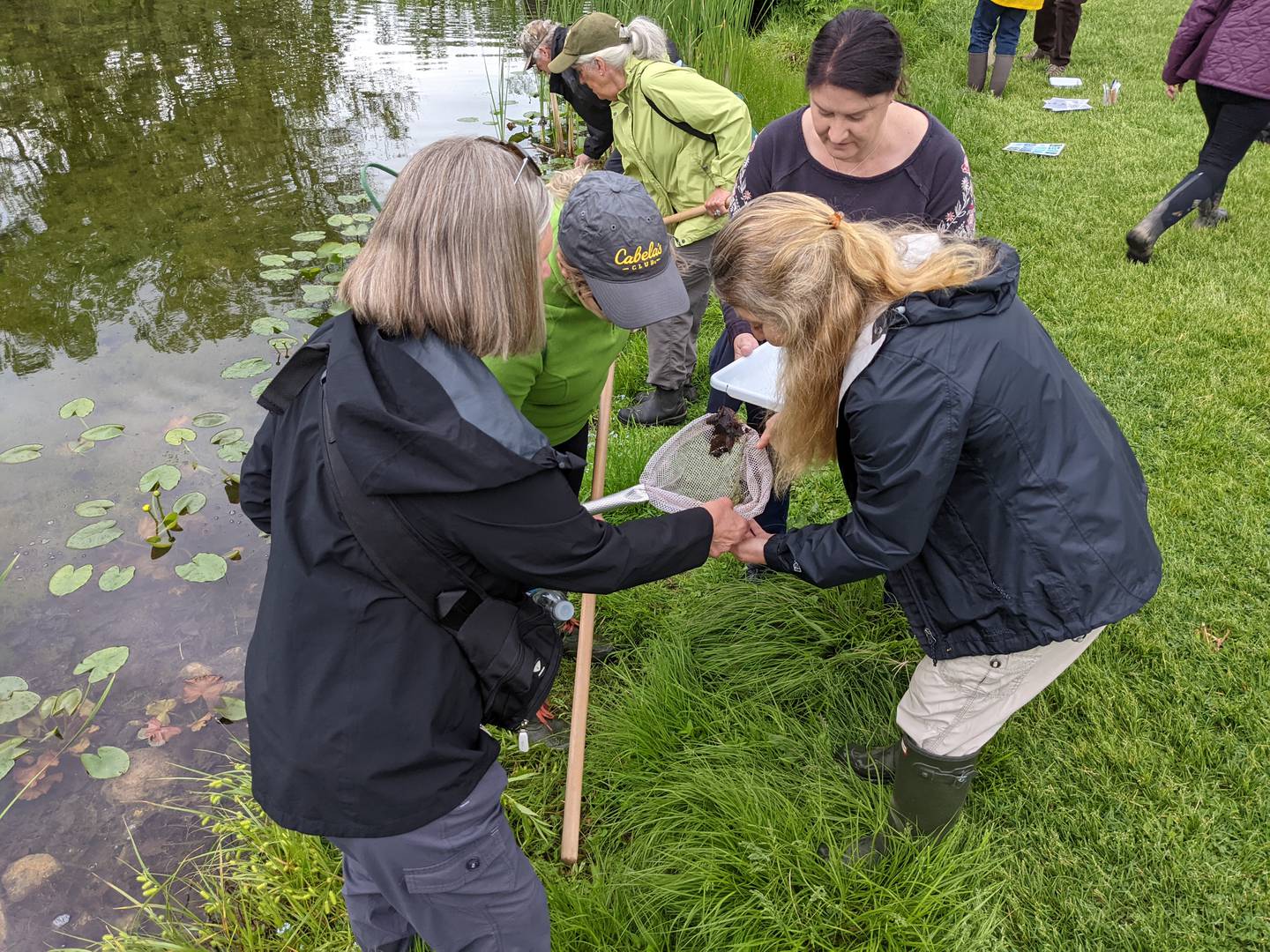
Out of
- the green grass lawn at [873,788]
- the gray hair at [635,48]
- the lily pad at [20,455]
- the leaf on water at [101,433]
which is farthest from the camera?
the leaf on water at [101,433]

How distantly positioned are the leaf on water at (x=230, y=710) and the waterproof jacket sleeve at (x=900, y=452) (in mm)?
2293

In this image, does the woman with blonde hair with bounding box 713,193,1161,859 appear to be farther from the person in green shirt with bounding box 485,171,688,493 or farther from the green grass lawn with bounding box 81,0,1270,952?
the green grass lawn with bounding box 81,0,1270,952

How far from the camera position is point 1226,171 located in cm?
441

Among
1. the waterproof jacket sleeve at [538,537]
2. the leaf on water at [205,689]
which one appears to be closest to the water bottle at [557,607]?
the waterproof jacket sleeve at [538,537]

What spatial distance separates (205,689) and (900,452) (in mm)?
2680

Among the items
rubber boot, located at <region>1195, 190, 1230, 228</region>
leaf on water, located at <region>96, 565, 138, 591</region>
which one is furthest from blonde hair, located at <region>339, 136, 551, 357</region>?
rubber boot, located at <region>1195, 190, 1230, 228</region>

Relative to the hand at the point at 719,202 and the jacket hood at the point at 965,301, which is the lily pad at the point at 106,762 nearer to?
the jacket hood at the point at 965,301

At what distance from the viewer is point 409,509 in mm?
1314

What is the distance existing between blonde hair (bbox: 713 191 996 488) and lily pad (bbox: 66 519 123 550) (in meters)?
3.08

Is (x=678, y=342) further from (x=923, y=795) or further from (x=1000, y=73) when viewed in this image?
(x=1000, y=73)

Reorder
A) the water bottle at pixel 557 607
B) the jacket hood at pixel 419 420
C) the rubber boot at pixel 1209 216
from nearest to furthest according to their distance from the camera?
the jacket hood at pixel 419 420
the water bottle at pixel 557 607
the rubber boot at pixel 1209 216

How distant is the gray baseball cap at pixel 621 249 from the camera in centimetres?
185

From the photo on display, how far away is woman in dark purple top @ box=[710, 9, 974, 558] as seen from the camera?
2.21 metres

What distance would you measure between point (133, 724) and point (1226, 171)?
566cm
